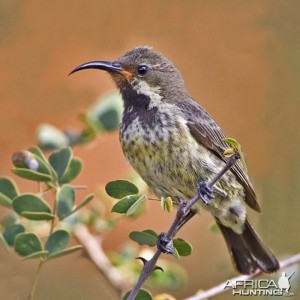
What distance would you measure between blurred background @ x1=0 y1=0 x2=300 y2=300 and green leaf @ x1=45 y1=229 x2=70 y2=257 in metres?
1.86

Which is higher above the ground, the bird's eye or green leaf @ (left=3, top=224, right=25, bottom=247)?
the bird's eye

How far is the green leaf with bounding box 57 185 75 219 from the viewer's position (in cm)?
233

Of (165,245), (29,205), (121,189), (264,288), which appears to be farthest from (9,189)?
(264,288)

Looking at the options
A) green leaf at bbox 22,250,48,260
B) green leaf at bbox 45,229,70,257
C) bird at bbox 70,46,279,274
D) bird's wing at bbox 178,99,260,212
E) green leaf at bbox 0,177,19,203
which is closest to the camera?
green leaf at bbox 22,250,48,260

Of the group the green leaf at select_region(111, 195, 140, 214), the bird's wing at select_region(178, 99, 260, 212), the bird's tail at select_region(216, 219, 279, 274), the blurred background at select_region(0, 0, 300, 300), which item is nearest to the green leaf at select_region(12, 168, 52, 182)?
the green leaf at select_region(111, 195, 140, 214)

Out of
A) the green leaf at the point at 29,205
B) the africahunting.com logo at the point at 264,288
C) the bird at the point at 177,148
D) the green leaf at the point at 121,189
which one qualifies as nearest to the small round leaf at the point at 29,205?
the green leaf at the point at 29,205

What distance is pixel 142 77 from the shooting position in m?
3.03

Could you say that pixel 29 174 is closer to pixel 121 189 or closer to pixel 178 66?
pixel 121 189

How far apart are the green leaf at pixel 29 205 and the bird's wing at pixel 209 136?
0.76 metres

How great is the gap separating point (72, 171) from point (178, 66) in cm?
298

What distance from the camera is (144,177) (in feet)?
9.16

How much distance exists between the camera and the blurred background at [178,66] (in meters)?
4.62

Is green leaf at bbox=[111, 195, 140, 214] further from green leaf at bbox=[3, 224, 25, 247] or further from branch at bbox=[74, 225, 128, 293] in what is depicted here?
branch at bbox=[74, 225, 128, 293]

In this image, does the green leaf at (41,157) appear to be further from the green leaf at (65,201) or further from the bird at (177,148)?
the bird at (177,148)
